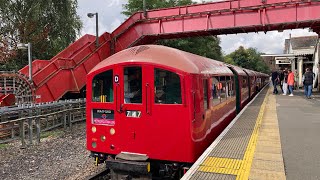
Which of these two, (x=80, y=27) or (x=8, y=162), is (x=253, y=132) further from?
(x=80, y=27)

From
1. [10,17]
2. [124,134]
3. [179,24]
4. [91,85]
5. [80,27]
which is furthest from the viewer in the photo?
[80,27]

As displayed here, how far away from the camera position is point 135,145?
5668 mm

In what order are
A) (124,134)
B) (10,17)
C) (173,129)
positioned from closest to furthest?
(173,129), (124,134), (10,17)

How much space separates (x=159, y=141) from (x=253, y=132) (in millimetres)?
3126

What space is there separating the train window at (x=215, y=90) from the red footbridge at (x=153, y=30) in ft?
30.5

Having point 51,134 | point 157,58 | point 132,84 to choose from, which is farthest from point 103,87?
point 51,134

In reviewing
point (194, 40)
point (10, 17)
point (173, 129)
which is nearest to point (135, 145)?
point (173, 129)

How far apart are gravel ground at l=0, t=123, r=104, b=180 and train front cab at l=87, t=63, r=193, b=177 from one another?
167 cm

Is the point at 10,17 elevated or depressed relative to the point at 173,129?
elevated

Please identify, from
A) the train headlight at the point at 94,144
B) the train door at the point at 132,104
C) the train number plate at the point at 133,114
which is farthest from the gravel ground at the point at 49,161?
the train number plate at the point at 133,114

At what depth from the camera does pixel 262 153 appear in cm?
575

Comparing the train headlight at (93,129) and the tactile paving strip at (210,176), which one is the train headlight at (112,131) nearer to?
the train headlight at (93,129)

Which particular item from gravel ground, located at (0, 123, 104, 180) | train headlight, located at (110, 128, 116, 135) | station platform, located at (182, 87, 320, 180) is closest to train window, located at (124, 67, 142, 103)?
train headlight, located at (110, 128, 116, 135)

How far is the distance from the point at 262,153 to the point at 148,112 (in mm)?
2256
